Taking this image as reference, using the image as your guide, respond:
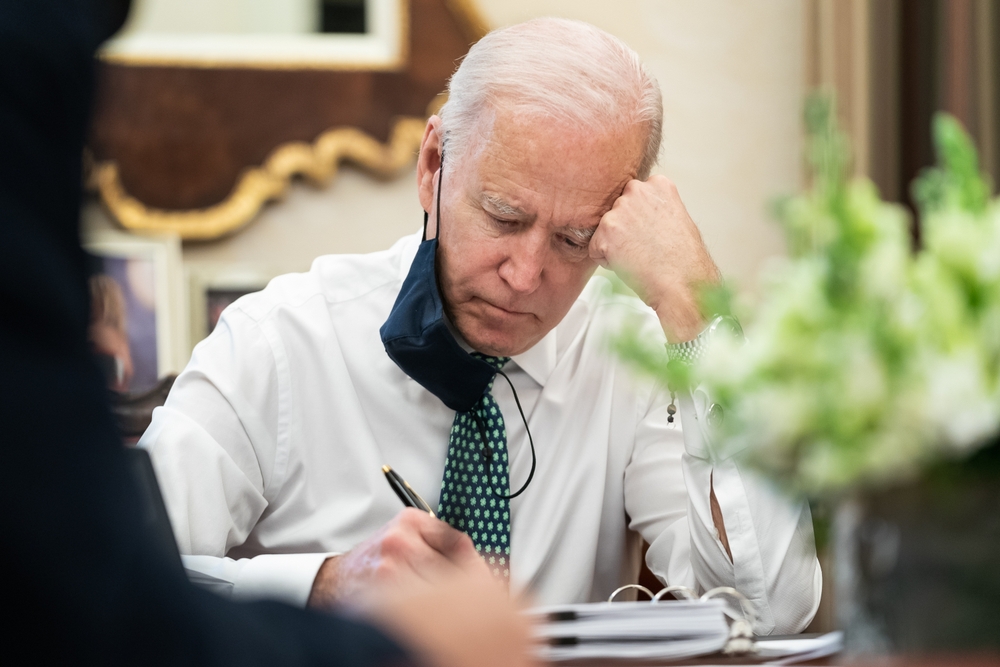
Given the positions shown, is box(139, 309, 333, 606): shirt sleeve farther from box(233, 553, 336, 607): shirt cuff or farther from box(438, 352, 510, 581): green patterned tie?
box(438, 352, 510, 581): green patterned tie

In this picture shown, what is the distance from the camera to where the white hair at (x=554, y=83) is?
155cm

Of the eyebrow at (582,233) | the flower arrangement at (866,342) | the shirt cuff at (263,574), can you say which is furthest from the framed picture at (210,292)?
the flower arrangement at (866,342)

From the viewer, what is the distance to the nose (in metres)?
1.54

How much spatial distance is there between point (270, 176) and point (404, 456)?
112 cm

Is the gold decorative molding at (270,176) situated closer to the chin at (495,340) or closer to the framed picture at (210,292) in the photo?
the framed picture at (210,292)

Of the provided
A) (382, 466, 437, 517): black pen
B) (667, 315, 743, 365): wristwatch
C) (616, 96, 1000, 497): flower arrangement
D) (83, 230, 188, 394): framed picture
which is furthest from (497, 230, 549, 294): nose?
(83, 230, 188, 394): framed picture

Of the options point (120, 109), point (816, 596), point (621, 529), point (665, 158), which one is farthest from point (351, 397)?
point (665, 158)

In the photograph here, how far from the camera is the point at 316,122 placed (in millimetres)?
2512

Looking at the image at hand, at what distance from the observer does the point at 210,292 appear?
2.48 m

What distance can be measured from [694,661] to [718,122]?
6.62 ft

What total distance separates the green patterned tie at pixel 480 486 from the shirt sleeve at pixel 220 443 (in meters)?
0.28

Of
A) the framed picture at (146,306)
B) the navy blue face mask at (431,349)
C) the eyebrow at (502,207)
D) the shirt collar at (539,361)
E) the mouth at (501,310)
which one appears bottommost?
the framed picture at (146,306)

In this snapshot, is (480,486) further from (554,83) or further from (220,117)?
(220,117)

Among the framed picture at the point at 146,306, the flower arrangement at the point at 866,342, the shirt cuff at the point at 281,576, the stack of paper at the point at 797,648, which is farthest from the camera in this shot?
the framed picture at the point at 146,306
